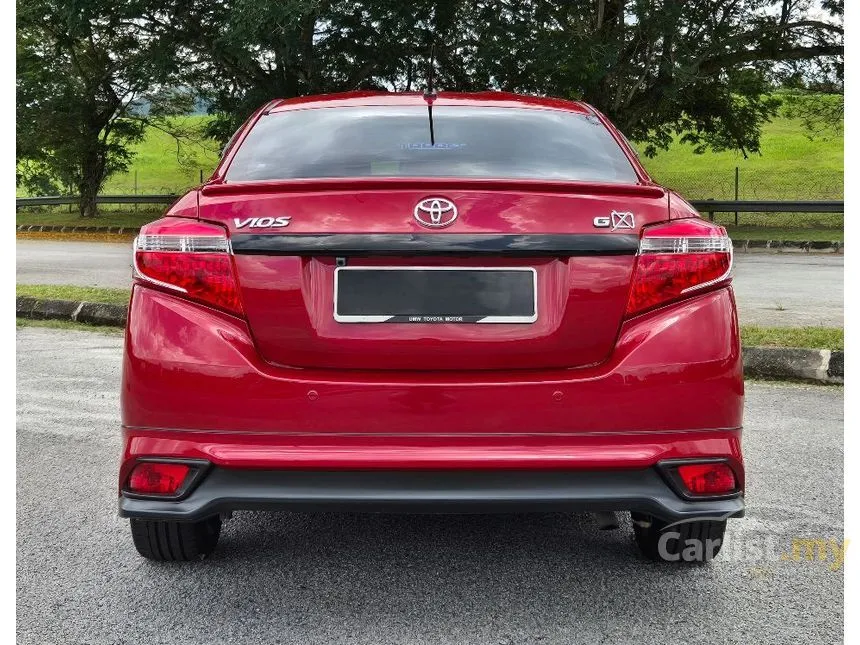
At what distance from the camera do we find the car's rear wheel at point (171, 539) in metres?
3.38

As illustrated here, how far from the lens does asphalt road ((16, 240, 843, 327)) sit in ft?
32.1

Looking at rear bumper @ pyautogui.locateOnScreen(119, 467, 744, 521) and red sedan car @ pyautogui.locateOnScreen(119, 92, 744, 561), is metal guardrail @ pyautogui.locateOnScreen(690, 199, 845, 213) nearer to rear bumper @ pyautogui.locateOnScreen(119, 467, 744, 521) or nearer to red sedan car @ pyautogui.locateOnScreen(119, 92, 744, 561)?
red sedan car @ pyautogui.locateOnScreen(119, 92, 744, 561)

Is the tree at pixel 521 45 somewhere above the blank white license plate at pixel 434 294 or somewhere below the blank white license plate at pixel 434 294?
above

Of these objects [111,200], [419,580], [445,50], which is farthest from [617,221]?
[111,200]

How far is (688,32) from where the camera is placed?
2066 centimetres

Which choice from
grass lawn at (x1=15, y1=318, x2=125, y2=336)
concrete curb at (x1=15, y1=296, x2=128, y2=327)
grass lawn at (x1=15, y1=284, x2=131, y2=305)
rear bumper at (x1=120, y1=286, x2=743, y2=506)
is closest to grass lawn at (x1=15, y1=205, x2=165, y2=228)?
grass lawn at (x1=15, y1=284, x2=131, y2=305)

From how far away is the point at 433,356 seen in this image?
2.82 metres

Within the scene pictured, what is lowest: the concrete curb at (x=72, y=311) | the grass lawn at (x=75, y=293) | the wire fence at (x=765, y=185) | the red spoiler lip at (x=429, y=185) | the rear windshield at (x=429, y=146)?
the concrete curb at (x=72, y=311)

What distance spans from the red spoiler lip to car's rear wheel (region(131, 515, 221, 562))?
3.95 ft

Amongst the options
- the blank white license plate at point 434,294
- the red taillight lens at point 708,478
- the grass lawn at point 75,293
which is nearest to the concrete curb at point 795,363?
the grass lawn at point 75,293

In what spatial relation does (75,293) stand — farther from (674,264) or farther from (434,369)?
(674,264)

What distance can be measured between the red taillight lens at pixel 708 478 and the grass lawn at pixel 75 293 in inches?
330

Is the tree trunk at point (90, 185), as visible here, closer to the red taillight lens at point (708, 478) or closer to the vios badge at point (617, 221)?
the vios badge at point (617, 221)

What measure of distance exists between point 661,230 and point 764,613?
127 centimetres
